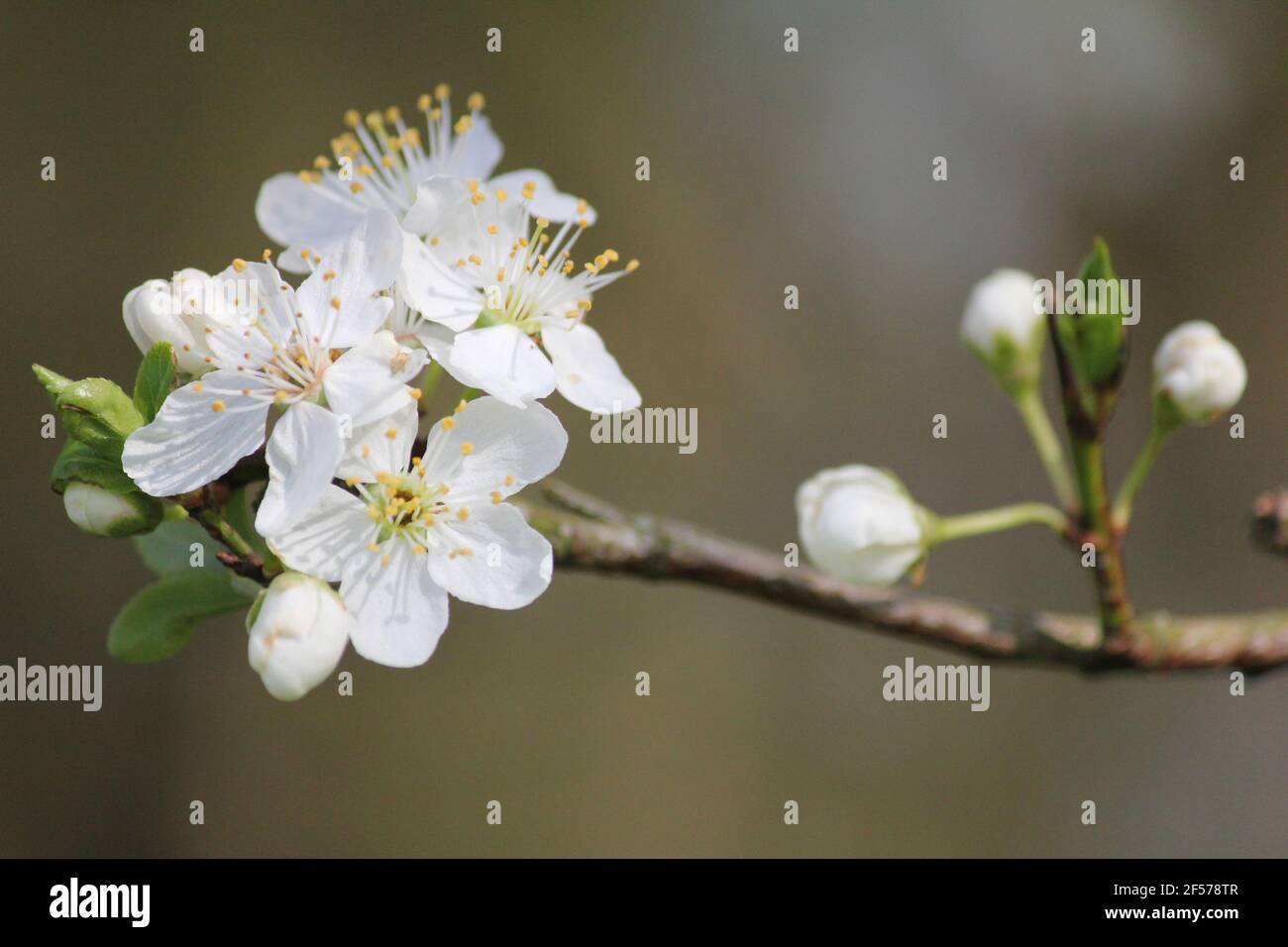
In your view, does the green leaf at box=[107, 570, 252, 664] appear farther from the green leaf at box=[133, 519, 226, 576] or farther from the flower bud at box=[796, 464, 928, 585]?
the flower bud at box=[796, 464, 928, 585]

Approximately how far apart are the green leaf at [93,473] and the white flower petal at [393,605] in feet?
0.70

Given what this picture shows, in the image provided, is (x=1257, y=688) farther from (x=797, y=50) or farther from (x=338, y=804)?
(x=338, y=804)

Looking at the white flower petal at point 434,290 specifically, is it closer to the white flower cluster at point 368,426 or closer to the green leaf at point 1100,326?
the white flower cluster at point 368,426

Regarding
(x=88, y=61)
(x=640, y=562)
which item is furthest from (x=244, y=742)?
Answer: (x=640, y=562)

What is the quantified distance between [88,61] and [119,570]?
1465 mm

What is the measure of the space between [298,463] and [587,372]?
35cm

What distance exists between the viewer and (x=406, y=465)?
3.51ft

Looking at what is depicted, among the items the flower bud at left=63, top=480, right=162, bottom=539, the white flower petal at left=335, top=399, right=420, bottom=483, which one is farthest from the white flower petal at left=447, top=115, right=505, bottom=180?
the flower bud at left=63, top=480, right=162, bottom=539

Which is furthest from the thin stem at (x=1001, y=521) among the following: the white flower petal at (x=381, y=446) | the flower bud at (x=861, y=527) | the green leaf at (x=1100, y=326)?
the white flower petal at (x=381, y=446)

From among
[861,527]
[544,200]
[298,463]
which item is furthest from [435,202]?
[861,527]

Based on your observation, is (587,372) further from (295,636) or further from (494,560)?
(295,636)

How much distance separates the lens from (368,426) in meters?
1.02

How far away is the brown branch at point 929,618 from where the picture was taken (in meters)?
1.27

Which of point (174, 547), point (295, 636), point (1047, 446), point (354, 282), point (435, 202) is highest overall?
point (435, 202)
